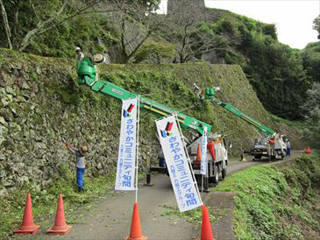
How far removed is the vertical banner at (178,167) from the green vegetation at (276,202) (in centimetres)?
155

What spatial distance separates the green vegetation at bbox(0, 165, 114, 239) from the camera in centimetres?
692

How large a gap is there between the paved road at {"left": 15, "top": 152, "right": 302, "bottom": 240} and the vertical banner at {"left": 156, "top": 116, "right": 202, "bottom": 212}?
0.85 m

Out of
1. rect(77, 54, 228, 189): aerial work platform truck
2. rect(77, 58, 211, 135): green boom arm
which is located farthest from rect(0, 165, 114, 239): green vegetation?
rect(77, 58, 211, 135): green boom arm

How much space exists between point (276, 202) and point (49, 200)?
9.12 metres

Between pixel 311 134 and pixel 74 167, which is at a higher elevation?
pixel 311 134

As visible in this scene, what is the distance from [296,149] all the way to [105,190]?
29.7 meters

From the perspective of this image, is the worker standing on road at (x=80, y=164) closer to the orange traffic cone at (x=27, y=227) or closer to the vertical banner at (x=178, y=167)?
the orange traffic cone at (x=27, y=227)

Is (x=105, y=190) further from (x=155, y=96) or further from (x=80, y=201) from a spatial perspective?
(x=155, y=96)

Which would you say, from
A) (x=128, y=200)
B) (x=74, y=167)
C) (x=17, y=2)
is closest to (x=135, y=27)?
(x=17, y=2)

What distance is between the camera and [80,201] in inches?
343

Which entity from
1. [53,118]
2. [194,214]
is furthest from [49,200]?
[194,214]

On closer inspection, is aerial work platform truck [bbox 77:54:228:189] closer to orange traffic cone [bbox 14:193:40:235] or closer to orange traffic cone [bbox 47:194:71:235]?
orange traffic cone [bbox 47:194:71:235]

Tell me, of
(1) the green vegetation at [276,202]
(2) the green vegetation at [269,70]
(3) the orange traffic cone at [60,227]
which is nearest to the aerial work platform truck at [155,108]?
(1) the green vegetation at [276,202]

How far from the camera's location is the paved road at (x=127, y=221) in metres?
6.19
